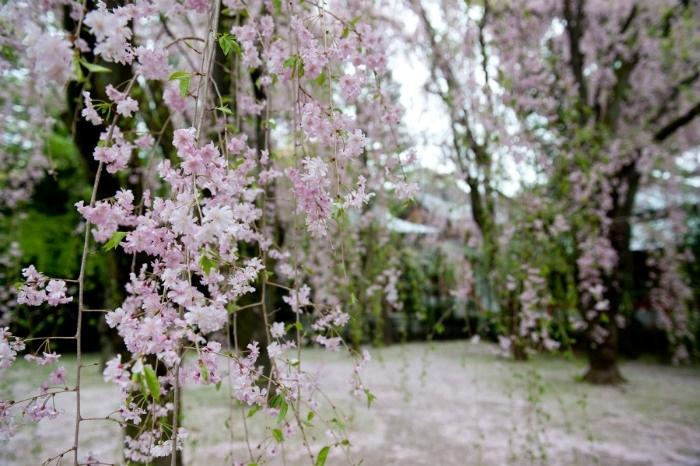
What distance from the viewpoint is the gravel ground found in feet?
10.8

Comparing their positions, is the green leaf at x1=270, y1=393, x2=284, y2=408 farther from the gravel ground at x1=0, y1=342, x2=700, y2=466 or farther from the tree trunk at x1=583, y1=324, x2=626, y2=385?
the tree trunk at x1=583, y1=324, x2=626, y2=385

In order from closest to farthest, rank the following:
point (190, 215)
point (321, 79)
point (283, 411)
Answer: point (190, 215)
point (283, 411)
point (321, 79)

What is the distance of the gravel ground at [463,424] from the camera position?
10.8ft

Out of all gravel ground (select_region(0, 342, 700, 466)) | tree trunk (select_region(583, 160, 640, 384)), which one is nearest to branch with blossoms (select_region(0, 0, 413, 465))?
gravel ground (select_region(0, 342, 700, 466))

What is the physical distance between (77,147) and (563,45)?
23.0ft

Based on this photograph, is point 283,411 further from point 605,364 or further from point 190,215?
point 605,364

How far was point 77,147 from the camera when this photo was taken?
2486 millimetres

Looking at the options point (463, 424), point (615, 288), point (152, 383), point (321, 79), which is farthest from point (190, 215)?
point (615, 288)

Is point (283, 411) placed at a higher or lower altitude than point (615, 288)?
lower

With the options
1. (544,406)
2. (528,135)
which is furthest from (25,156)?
(544,406)

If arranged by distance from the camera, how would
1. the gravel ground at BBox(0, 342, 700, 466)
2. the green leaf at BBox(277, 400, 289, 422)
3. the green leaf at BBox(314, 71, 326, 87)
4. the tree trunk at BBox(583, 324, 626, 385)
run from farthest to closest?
the tree trunk at BBox(583, 324, 626, 385)
the gravel ground at BBox(0, 342, 700, 466)
the green leaf at BBox(314, 71, 326, 87)
the green leaf at BBox(277, 400, 289, 422)

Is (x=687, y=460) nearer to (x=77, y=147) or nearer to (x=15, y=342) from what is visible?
(x=15, y=342)

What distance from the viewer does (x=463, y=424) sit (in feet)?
13.7

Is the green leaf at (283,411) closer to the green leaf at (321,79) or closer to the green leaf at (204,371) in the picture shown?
the green leaf at (204,371)
